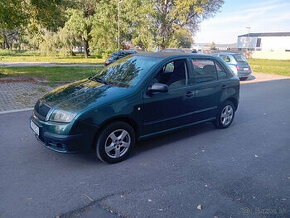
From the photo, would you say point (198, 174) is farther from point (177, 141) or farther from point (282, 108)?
point (282, 108)

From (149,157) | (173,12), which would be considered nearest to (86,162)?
(149,157)

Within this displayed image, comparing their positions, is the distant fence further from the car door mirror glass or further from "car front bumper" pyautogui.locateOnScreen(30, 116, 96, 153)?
"car front bumper" pyautogui.locateOnScreen(30, 116, 96, 153)

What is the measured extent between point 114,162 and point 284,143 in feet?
11.6

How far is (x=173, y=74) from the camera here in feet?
15.4

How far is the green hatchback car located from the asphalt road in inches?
15.0

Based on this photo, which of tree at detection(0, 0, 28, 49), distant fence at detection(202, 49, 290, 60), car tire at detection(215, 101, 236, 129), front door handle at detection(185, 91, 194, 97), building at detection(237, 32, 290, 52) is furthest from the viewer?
building at detection(237, 32, 290, 52)

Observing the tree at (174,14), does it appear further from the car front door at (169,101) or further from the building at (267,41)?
the building at (267,41)

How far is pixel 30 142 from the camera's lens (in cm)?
462

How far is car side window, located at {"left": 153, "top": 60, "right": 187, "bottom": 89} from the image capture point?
14.6 ft

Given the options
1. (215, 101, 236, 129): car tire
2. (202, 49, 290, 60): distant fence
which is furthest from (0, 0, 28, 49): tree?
(202, 49, 290, 60): distant fence

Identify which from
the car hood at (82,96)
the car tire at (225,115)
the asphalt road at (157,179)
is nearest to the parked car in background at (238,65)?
the car tire at (225,115)

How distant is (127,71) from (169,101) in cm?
97

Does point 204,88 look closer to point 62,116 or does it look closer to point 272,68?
point 62,116

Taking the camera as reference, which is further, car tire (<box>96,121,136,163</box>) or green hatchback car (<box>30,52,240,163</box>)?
car tire (<box>96,121,136,163</box>)
